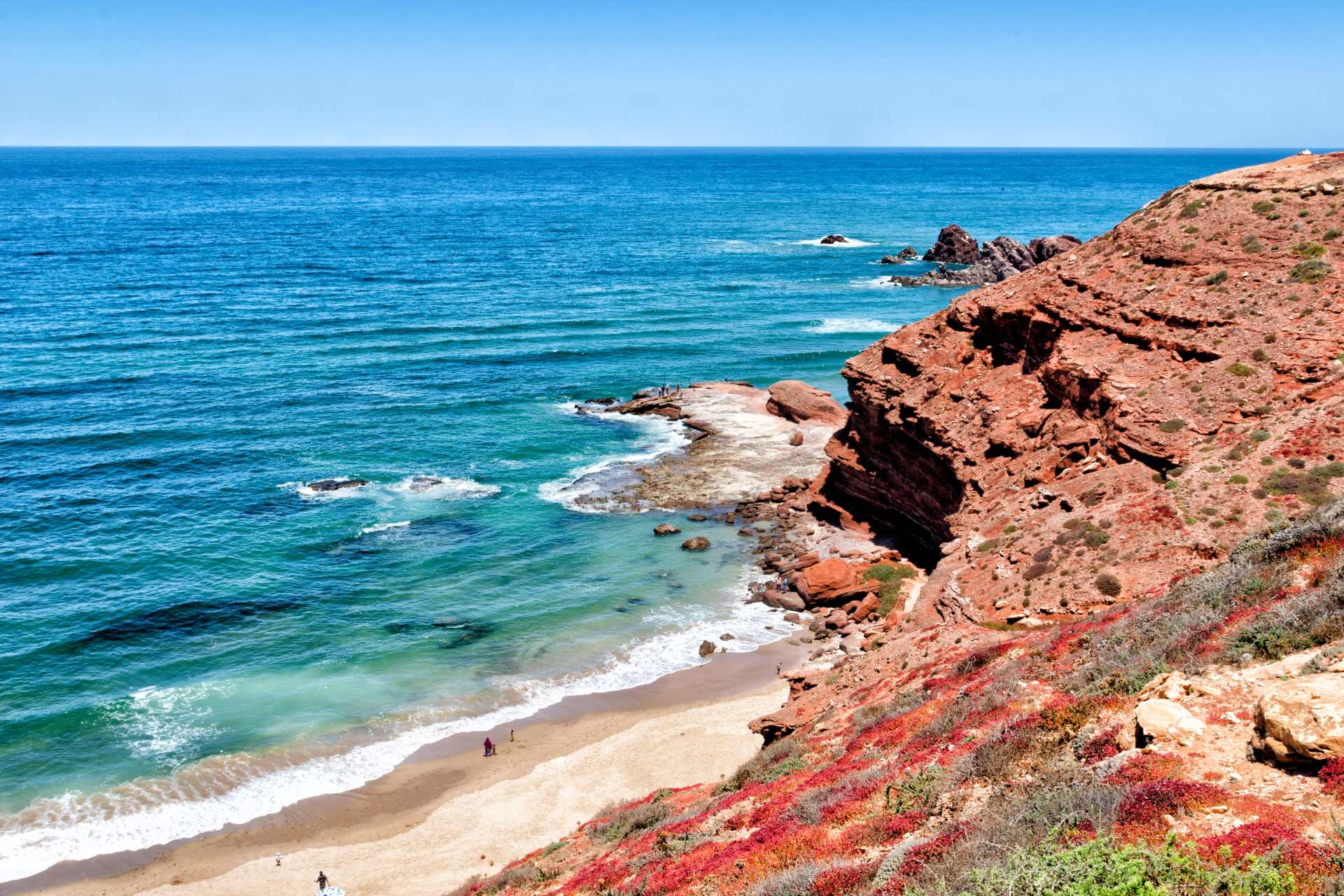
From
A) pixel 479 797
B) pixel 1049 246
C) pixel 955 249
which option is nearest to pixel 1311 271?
pixel 479 797

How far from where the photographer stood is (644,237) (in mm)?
149375

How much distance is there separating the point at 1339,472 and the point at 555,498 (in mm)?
37952

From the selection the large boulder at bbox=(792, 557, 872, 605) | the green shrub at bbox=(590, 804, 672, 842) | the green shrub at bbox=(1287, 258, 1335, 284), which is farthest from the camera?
the large boulder at bbox=(792, 557, 872, 605)

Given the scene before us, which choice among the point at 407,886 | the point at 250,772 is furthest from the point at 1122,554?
the point at 250,772

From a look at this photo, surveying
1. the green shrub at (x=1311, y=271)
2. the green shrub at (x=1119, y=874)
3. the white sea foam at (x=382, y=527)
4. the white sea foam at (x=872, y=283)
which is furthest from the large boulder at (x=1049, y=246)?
the green shrub at (x=1119, y=874)

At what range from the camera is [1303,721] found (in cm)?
1153

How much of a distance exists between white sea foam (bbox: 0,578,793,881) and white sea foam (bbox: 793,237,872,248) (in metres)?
Answer: 118

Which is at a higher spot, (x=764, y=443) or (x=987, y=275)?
(x=987, y=275)

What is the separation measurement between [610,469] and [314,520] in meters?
17.9

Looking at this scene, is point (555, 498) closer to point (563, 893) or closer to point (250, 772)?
point (250, 772)

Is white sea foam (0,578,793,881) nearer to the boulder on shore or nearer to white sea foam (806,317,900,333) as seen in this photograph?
the boulder on shore

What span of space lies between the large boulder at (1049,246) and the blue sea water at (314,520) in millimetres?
16570

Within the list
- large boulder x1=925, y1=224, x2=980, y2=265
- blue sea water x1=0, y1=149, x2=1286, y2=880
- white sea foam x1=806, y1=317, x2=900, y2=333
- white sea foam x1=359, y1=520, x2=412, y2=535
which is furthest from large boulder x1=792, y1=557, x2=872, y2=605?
large boulder x1=925, y1=224, x2=980, y2=265

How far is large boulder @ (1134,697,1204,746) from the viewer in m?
13.1
